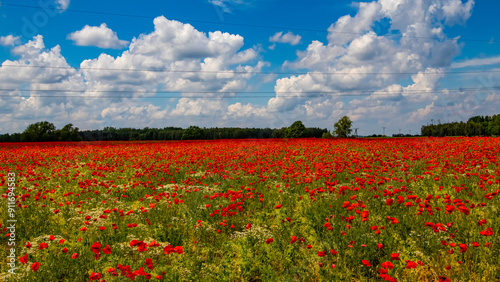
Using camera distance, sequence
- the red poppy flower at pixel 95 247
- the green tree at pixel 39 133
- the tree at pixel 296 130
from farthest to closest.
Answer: the tree at pixel 296 130 < the green tree at pixel 39 133 < the red poppy flower at pixel 95 247

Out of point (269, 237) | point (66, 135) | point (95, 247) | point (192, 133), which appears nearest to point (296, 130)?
point (192, 133)

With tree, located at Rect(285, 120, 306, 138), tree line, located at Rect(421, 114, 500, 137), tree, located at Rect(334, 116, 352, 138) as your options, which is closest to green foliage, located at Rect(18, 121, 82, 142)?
tree, located at Rect(285, 120, 306, 138)

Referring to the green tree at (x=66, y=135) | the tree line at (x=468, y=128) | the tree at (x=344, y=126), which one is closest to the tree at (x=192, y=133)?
the green tree at (x=66, y=135)

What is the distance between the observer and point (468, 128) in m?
129

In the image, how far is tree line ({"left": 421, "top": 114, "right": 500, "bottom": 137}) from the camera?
390 feet

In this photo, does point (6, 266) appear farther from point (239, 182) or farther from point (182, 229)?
point (239, 182)

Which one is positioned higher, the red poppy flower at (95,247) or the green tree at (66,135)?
the green tree at (66,135)

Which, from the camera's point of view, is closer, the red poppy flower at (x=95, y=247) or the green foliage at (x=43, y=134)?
the red poppy flower at (x=95, y=247)

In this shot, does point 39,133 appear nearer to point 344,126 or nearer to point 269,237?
point 269,237

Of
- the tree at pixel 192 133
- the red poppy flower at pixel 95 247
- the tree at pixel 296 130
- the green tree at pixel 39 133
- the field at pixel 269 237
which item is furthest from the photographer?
the tree at pixel 296 130

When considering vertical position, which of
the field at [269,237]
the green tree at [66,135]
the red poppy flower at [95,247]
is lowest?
the field at [269,237]

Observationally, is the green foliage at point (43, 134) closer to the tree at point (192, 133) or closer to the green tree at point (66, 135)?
the green tree at point (66, 135)

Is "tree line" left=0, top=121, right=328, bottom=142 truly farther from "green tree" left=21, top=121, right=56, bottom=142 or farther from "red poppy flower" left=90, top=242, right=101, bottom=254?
"red poppy flower" left=90, top=242, right=101, bottom=254

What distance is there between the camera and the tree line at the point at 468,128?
119 meters
